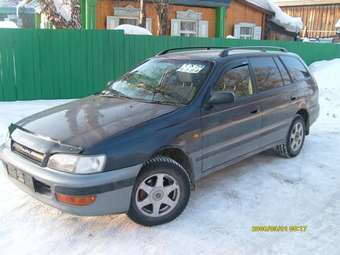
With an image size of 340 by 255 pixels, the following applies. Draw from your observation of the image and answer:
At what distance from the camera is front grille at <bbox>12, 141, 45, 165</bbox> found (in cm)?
339

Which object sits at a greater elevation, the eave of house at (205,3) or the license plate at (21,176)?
the eave of house at (205,3)

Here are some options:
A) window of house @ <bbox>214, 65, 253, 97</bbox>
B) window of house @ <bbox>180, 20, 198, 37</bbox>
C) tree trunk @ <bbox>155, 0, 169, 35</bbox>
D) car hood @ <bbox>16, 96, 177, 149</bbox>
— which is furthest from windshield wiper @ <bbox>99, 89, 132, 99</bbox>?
window of house @ <bbox>180, 20, 198, 37</bbox>

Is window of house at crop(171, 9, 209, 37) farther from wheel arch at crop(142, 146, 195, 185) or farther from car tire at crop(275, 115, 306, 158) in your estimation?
wheel arch at crop(142, 146, 195, 185)

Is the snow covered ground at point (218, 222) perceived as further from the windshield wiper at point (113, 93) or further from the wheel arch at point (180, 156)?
the windshield wiper at point (113, 93)

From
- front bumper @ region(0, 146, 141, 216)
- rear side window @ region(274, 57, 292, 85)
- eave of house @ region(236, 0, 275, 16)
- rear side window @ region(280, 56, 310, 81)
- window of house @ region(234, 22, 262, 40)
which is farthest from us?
window of house @ region(234, 22, 262, 40)

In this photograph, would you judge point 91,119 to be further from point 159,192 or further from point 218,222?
point 218,222

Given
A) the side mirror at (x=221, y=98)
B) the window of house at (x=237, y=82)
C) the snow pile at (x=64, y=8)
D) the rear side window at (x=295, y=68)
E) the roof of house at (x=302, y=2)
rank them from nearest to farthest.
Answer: the side mirror at (x=221, y=98) < the window of house at (x=237, y=82) < the rear side window at (x=295, y=68) < the snow pile at (x=64, y=8) < the roof of house at (x=302, y=2)

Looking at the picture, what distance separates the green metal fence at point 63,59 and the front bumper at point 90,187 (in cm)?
566

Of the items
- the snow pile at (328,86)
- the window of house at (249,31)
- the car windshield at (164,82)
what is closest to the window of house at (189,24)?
the window of house at (249,31)

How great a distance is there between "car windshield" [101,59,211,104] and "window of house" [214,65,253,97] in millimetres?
233

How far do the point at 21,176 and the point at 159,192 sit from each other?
4.27 feet

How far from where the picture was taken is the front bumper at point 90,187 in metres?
3.15

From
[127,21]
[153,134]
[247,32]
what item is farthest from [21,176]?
[247,32]

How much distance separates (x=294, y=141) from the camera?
581 cm
